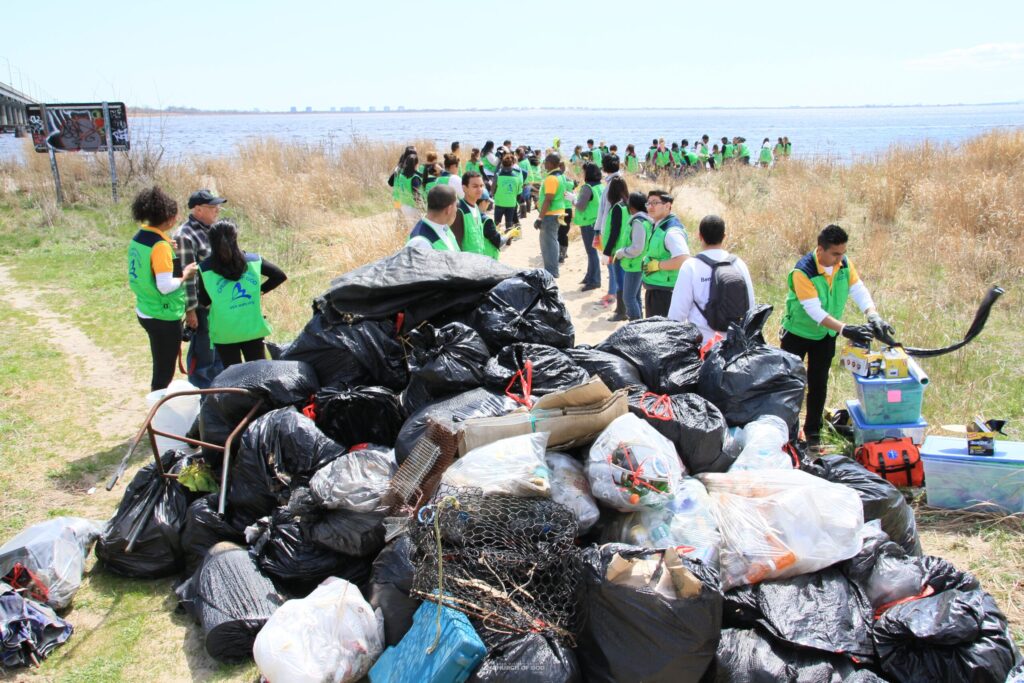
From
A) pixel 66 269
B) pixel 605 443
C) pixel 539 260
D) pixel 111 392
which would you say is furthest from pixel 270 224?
pixel 605 443

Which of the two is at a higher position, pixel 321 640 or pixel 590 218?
pixel 590 218

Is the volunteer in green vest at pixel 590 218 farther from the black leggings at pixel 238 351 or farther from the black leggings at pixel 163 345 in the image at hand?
the black leggings at pixel 163 345

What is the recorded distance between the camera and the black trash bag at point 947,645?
7.60 ft

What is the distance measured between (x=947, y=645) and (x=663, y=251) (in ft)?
12.6

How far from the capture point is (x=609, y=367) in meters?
3.61

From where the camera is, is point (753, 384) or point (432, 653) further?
point (753, 384)

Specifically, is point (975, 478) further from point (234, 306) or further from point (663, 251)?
point (234, 306)

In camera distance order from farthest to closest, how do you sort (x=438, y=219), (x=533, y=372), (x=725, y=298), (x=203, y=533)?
1. (x=438, y=219)
2. (x=725, y=298)
3. (x=533, y=372)
4. (x=203, y=533)

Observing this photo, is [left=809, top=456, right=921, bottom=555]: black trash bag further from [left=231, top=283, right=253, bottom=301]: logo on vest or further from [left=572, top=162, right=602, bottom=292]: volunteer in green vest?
[left=572, top=162, right=602, bottom=292]: volunteer in green vest

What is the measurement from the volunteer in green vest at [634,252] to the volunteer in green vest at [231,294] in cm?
351

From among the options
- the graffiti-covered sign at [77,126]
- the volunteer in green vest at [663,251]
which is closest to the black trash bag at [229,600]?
the volunteer in green vest at [663,251]

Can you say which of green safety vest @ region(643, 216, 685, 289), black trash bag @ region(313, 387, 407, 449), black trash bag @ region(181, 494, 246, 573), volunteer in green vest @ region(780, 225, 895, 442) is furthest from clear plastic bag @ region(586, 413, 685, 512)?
green safety vest @ region(643, 216, 685, 289)

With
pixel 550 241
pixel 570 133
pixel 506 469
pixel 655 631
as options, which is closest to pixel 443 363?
pixel 506 469

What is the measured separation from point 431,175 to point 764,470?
8.56 m
